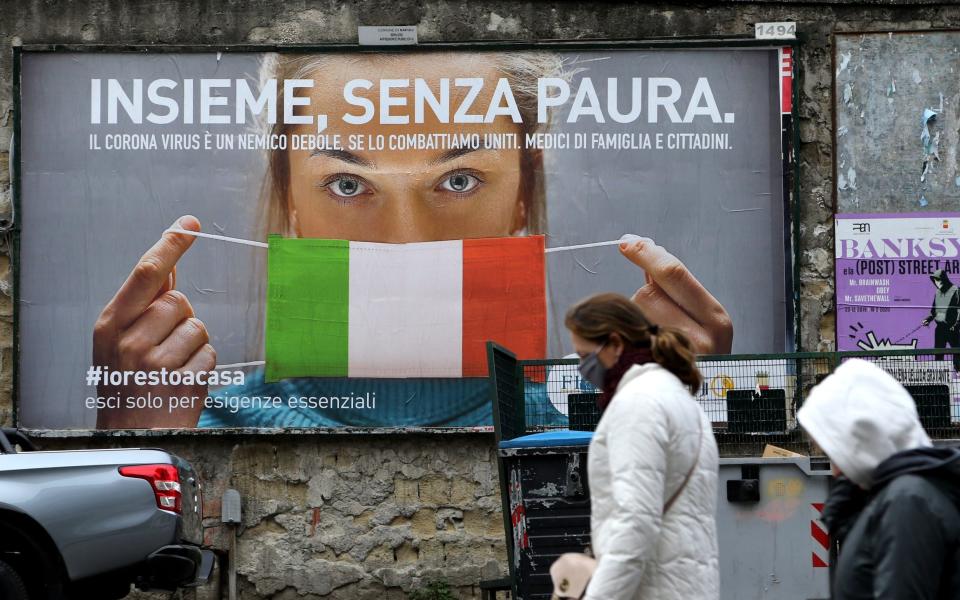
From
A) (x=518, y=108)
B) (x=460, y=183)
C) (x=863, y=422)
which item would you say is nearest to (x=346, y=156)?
(x=460, y=183)

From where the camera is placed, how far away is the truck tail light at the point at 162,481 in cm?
Answer: 728

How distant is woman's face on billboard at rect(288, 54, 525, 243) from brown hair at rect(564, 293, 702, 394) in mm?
6064

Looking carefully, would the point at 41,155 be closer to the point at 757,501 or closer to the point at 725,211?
the point at 725,211

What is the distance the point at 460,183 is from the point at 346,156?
93cm

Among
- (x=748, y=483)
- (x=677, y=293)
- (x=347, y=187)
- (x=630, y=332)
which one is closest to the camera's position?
(x=630, y=332)

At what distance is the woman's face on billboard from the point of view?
387 inches

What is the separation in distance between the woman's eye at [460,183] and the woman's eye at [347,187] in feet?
2.11

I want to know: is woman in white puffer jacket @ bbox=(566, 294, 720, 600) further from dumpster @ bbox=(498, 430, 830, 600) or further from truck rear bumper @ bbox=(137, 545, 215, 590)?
truck rear bumper @ bbox=(137, 545, 215, 590)

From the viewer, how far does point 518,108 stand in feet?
32.4

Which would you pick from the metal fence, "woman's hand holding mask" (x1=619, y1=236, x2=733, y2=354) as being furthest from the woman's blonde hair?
the metal fence

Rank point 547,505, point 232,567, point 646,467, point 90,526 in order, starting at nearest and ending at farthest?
1. point 646,467
2. point 547,505
3. point 90,526
4. point 232,567

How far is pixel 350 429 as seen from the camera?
962cm

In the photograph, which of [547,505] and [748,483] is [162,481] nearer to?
[547,505]

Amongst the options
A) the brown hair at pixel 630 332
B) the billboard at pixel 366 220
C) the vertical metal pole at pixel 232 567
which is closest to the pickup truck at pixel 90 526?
the vertical metal pole at pixel 232 567
